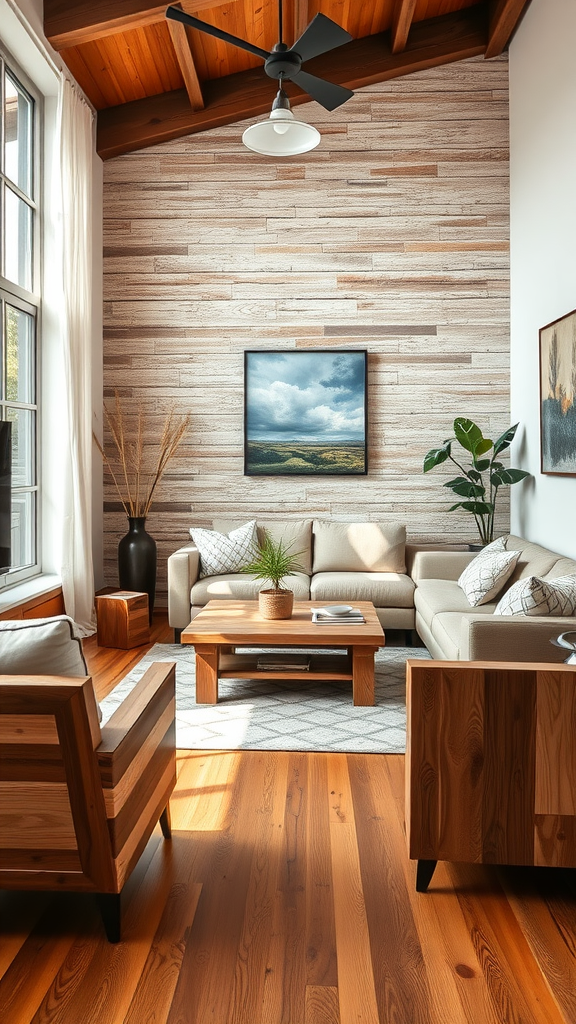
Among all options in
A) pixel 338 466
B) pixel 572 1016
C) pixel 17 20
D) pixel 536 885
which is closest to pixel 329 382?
pixel 338 466

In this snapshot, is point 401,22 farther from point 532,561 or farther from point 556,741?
point 556,741

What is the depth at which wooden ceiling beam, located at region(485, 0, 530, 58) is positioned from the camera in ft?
17.9

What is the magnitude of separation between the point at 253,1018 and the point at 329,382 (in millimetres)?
5074

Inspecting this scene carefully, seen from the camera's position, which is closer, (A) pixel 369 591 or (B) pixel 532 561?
(B) pixel 532 561

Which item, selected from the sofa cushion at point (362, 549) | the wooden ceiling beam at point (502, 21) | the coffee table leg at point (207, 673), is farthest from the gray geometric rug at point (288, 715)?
the wooden ceiling beam at point (502, 21)

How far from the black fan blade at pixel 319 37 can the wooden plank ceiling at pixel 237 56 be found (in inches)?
79.1

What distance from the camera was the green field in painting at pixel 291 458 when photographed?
20.6 feet

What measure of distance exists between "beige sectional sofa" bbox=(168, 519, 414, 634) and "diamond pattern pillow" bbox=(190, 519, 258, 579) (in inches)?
2.2

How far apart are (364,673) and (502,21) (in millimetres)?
4786

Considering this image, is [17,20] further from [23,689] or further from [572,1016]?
[572,1016]

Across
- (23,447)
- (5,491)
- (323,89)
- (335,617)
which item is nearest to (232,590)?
(335,617)

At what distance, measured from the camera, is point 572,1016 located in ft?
5.50

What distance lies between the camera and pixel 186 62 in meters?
5.32

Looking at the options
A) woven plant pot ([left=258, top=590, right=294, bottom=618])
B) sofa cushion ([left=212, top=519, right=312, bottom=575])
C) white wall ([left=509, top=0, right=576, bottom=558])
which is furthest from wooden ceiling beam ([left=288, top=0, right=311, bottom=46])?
woven plant pot ([left=258, top=590, right=294, bottom=618])
